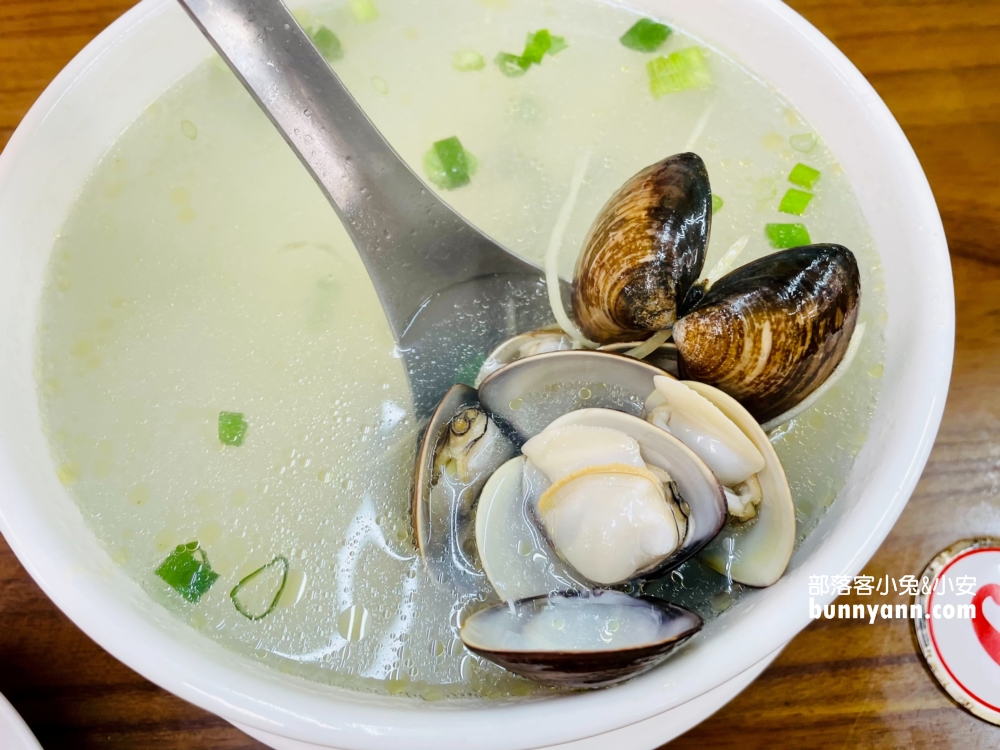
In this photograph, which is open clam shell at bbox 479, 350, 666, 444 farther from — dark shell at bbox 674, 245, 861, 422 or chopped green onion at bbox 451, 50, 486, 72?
chopped green onion at bbox 451, 50, 486, 72

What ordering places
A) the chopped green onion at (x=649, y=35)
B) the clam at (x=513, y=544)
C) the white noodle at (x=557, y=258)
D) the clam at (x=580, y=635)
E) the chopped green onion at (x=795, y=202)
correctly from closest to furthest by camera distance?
the clam at (x=580, y=635), the clam at (x=513, y=544), the white noodle at (x=557, y=258), the chopped green onion at (x=795, y=202), the chopped green onion at (x=649, y=35)

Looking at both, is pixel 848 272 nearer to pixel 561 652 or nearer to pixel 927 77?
pixel 561 652

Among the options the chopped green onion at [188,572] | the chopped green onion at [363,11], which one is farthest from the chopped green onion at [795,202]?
the chopped green onion at [188,572]

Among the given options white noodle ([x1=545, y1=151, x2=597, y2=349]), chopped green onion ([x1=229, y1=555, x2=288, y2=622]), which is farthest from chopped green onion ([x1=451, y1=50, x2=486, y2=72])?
chopped green onion ([x1=229, y1=555, x2=288, y2=622])

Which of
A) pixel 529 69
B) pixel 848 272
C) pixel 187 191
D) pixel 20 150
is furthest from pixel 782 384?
pixel 20 150

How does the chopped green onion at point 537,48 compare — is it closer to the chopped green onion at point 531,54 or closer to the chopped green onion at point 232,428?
the chopped green onion at point 531,54

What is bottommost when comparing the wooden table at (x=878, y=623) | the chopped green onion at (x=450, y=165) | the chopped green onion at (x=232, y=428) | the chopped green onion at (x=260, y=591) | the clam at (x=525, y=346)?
the wooden table at (x=878, y=623)
